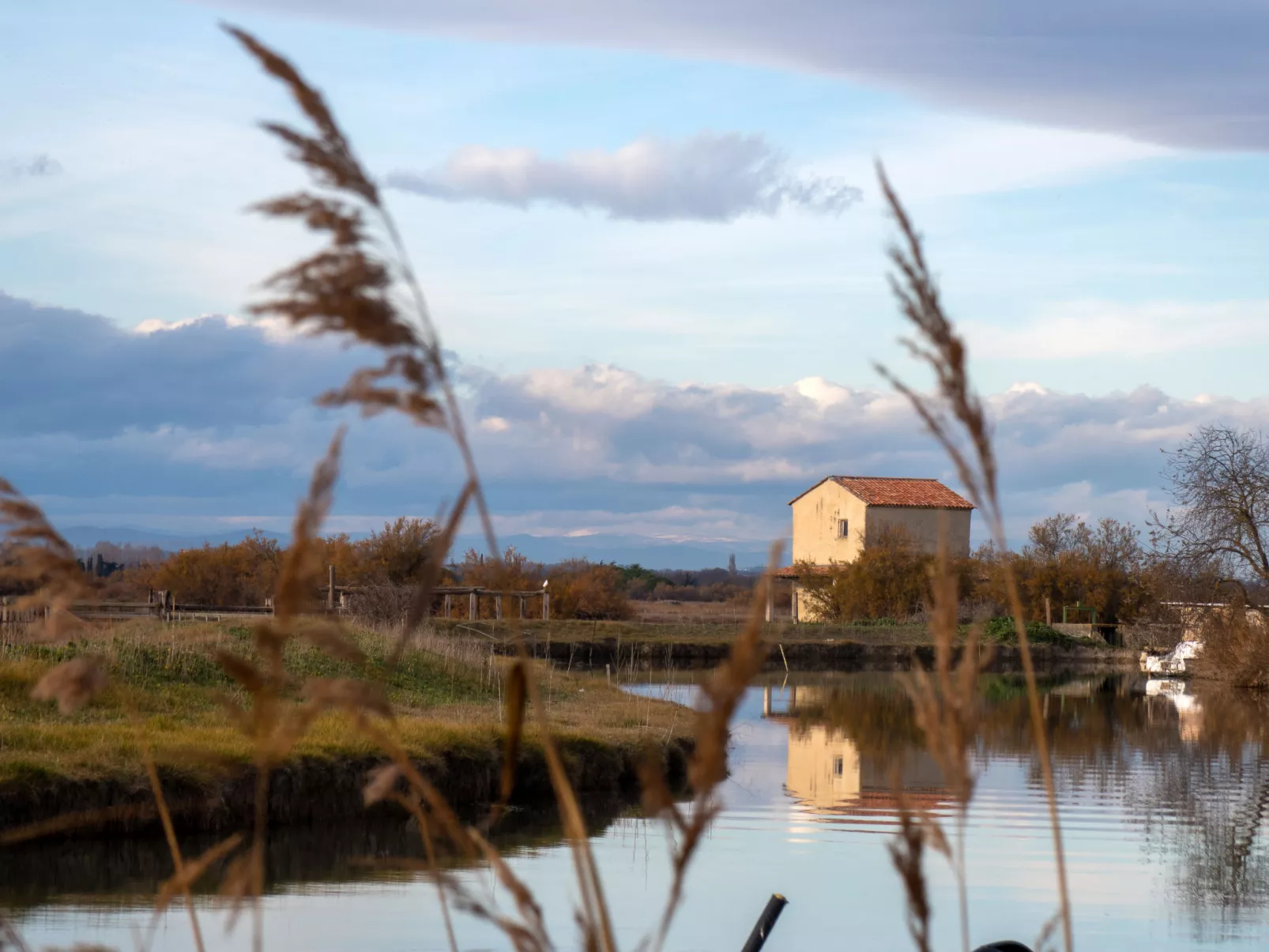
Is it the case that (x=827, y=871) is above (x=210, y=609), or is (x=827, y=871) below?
below

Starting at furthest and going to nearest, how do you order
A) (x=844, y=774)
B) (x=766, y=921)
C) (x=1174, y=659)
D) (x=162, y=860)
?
(x=1174, y=659), (x=844, y=774), (x=162, y=860), (x=766, y=921)

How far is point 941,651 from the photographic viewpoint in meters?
1.67

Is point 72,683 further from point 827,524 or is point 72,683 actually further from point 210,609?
point 827,524

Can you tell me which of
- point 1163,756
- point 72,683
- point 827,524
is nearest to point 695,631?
point 827,524

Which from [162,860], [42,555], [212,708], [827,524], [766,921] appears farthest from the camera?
[827,524]

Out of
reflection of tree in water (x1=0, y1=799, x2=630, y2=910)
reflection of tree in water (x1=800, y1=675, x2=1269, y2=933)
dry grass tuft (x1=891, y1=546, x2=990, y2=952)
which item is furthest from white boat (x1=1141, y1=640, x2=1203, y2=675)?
dry grass tuft (x1=891, y1=546, x2=990, y2=952)

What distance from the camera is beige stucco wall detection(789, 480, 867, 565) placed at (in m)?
55.7

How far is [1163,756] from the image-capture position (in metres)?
20.2

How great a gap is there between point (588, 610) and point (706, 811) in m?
48.3

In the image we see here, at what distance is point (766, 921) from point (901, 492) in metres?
55.2

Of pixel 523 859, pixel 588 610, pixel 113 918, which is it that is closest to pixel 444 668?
pixel 523 859

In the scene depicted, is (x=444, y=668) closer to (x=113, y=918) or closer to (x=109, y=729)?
(x=109, y=729)

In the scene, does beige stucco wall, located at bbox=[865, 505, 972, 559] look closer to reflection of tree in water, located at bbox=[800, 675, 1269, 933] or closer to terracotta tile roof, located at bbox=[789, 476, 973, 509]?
terracotta tile roof, located at bbox=[789, 476, 973, 509]

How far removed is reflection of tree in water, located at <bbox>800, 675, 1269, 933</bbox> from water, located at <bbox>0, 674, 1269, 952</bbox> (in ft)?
0.17
